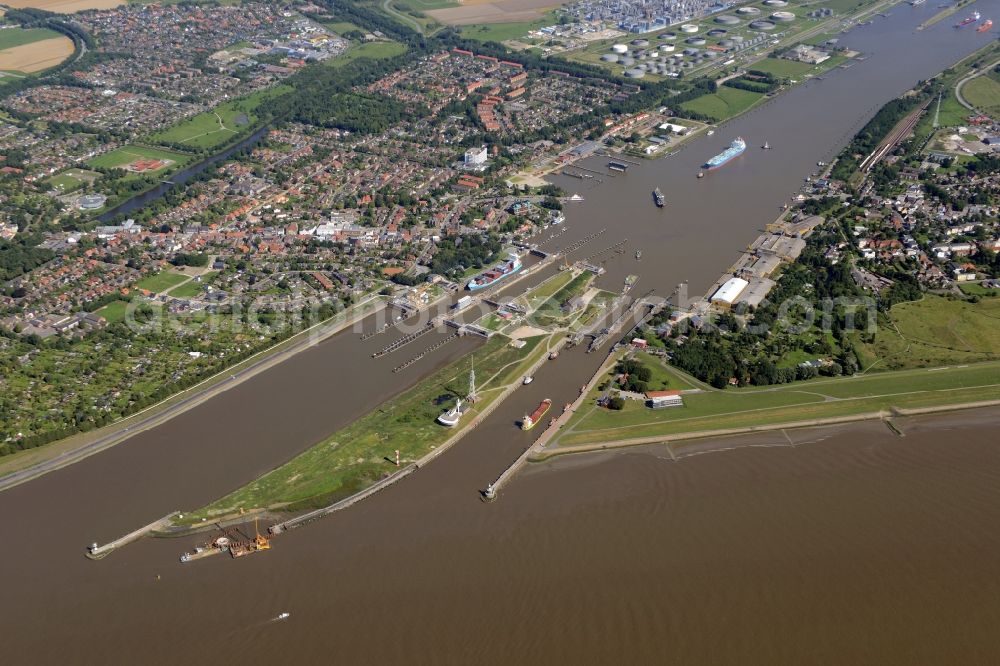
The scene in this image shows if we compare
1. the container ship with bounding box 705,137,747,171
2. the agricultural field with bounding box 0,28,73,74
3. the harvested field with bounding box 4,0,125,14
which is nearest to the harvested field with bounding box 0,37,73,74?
the agricultural field with bounding box 0,28,73,74

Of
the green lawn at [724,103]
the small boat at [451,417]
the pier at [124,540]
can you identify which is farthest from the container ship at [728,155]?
the pier at [124,540]

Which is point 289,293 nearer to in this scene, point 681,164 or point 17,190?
point 17,190

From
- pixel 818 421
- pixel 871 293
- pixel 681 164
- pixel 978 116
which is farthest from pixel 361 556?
pixel 978 116

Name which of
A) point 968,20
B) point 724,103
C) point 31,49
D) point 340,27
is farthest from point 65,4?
point 968,20

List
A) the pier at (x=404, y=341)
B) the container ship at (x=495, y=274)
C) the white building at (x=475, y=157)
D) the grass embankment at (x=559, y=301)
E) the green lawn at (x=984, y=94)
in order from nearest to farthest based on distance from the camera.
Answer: the pier at (x=404, y=341), the grass embankment at (x=559, y=301), the container ship at (x=495, y=274), the white building at (x=475, y=157), the green lawn at (x=984, y=94)

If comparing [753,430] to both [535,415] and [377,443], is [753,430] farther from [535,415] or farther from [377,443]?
[377,443]

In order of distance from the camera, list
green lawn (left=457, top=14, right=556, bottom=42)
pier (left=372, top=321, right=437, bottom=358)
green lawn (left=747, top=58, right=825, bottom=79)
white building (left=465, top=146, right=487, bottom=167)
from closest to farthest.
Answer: pier (left=372, top=321, right=437, bottom=358)
white building (left=465, top=146, right=487, bottom=167)
green lawn (left=747, top=58, right=825, bottom=79)
green lawn (left=457, top=14, right=556, bottom=42)

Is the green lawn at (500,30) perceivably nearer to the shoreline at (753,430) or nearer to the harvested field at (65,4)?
the harvested field at (65,4)

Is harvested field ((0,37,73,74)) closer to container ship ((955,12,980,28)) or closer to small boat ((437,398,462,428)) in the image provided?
small boat ((437,398,462,428))
